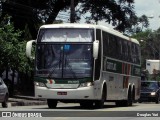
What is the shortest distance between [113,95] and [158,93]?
47.9ft

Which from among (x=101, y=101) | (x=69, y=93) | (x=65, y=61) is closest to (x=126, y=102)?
(x=101, y=101)

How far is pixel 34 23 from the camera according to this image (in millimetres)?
47812

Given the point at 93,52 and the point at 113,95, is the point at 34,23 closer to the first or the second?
the point at 113,95

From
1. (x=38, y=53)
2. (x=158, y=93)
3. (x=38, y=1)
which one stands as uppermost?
(x=38, y=1)

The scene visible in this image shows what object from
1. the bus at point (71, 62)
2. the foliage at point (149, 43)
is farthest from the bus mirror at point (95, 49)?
the foliage at point (149, 43)

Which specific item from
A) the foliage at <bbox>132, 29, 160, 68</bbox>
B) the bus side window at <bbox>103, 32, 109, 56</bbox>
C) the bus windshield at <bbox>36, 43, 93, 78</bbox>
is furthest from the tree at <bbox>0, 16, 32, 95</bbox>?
the foliage at <bbox>132, 29, 160, 68</bbox>

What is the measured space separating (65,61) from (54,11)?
25.0 meters

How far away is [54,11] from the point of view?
50188 mm

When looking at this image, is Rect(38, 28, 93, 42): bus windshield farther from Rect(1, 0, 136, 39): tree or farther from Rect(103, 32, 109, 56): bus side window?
Rect(1, 0, 136, 39): tree

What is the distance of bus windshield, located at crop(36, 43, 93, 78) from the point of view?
25.5 metres

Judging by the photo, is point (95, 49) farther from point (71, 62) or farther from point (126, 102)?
point (126, 102)

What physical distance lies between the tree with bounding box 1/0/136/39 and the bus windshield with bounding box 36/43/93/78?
19.1 m

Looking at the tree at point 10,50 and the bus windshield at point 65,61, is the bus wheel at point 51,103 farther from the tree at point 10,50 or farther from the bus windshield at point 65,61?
the tree at point 10,50

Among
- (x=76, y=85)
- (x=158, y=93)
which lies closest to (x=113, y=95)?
(x=76, y=85)
